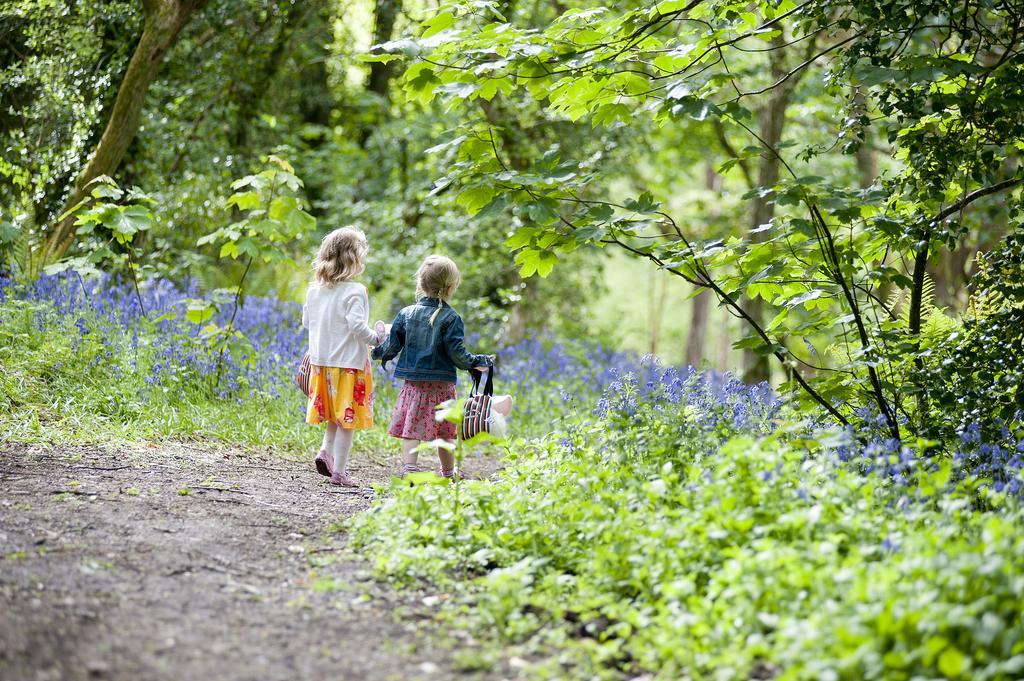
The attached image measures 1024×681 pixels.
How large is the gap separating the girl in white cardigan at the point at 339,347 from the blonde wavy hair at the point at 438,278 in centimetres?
37

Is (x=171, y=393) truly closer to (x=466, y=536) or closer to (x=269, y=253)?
(x=269, y=253)

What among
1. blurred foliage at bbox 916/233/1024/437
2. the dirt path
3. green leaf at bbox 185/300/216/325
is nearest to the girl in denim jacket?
the dirt path

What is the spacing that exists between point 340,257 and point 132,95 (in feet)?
11.4

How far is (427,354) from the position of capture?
18.5 ft

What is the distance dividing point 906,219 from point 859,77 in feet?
4.04

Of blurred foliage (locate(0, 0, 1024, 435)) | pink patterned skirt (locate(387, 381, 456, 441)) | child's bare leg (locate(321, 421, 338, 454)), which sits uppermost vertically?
blurred foliage (locate(0, 0, 1024, 435))

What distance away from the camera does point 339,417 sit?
5.68 meters

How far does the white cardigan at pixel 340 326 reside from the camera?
18.6ft

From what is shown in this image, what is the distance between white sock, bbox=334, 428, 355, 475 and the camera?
5.75m

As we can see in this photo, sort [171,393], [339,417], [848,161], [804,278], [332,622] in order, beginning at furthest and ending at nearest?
[848,161] → [171,393] → [339,417] → [804,278] → [332,622]

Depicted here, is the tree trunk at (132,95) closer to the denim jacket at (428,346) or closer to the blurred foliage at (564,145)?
the blurred foliage at (564,145)

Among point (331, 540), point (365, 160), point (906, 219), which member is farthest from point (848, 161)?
point (331, 540)

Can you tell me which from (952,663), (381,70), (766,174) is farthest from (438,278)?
(381,70)

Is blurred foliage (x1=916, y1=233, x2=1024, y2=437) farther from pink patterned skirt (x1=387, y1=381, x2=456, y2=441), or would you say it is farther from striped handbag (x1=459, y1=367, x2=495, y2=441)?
pink patterned skirt (x1=387, y1=381, x2=456, y2=441)
